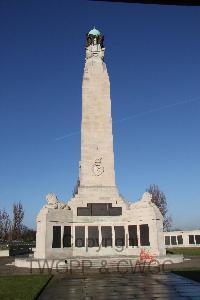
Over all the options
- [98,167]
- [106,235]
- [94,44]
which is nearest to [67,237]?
[106,235]

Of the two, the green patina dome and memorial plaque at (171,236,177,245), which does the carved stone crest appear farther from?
memorial plaque at (171,236,177,245)

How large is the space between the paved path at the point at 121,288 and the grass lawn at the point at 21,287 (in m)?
0.51

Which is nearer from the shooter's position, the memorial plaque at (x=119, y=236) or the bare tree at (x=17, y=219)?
the memorial plaque at (x=119, y=236)

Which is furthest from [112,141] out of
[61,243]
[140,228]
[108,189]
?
[61,243]

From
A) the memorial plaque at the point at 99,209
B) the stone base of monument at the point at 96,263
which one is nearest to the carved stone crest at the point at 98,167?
the memorial plaque at the point at 99,209

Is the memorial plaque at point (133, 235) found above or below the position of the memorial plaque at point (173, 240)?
above

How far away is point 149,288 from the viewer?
1484 cm

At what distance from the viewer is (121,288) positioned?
1516cm

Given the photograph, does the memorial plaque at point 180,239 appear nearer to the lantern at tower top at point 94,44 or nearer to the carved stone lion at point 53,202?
the carved stone lion at point 53,202

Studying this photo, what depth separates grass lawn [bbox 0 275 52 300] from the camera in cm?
1333

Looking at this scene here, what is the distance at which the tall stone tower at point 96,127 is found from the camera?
36.6 meters

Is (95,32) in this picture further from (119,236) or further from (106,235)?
(119,236)

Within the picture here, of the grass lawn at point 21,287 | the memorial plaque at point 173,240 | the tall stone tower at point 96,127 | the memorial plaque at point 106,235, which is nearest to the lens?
the grass lawn at point 21,287

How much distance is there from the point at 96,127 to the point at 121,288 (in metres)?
25.1
